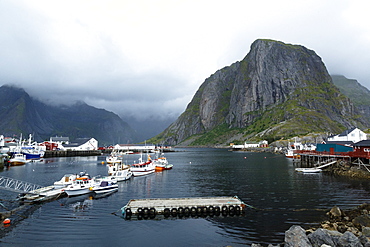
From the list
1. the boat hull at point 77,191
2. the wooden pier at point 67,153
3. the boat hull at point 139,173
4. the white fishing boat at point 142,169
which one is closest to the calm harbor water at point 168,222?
the boat hull at point 77,191

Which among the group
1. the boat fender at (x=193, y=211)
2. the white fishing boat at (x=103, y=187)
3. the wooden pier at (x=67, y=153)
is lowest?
the boat fender at (x=193, y=211)

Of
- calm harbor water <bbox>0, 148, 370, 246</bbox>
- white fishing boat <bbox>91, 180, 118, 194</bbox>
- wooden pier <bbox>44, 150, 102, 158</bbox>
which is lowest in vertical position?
calm harbor water <bbox>0, 148, 370, 246</bbox>

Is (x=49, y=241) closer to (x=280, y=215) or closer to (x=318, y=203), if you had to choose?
(x=280, y=215)

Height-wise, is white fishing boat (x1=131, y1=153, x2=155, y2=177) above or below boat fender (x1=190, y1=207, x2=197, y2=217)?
above

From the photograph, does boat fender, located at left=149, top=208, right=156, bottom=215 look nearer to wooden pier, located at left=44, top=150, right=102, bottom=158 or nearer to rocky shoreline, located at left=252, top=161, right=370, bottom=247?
rocky shoreline, located at left=252, top=161, right=370, bottom=247

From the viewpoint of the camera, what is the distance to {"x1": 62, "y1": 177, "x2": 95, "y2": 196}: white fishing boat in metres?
44.8

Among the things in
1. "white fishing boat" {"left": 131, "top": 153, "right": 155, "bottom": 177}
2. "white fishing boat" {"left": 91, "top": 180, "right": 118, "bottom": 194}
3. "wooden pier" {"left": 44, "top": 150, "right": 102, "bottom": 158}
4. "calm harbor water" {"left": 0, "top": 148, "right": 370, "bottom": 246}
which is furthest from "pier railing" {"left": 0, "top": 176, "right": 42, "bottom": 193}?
"wooden pier" {"left": 44, "top": 150, "right": 102, "bottom": 158}

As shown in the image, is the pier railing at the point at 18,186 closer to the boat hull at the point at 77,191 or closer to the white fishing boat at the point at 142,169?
the boat hull at the point at 77,191

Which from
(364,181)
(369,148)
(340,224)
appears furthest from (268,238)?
(369,148)

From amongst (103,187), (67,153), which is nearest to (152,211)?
(103,187)

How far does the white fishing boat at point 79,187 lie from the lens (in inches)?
1762

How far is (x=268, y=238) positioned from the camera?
80.3 ft

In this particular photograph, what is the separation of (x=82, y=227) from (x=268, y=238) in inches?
879

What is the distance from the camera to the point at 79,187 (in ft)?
150
